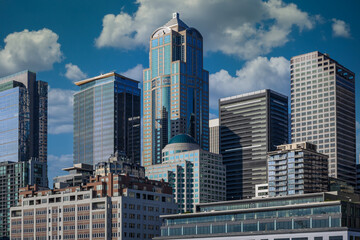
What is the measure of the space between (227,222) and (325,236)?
3368 cm

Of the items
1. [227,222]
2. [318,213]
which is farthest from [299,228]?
[227,222]

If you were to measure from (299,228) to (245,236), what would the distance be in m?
17.6

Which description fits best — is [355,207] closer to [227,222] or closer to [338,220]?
[338,220]

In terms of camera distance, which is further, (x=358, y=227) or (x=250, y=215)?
(x=250, y=215)

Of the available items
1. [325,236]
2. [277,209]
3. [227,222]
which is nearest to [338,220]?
[325,236]

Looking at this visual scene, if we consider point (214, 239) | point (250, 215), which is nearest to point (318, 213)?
point (250, 215)

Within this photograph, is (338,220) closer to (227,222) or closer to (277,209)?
(277,209)

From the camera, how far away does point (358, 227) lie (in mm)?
178625

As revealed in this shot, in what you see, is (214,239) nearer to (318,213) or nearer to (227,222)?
(227,222)

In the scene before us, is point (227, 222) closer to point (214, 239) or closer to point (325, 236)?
point (214, 239)

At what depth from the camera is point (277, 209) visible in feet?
618

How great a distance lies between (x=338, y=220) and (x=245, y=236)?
2970 centimetres

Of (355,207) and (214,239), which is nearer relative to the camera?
(355,207)

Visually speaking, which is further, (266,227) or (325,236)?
(266,227)
